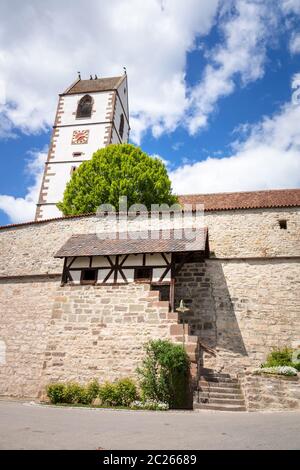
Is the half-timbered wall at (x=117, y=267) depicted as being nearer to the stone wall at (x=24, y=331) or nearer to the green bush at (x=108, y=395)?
the stone wall at (x=24, y=331)

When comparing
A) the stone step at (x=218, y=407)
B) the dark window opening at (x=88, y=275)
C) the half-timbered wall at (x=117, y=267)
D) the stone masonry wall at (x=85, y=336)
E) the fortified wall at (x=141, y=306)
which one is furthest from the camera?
the dark window opening at (x=88, y=275)

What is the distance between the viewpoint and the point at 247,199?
1750 centimetres

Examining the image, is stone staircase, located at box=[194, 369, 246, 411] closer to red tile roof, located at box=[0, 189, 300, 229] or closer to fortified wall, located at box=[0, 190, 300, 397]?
fortified wall, located at box=[0, 190, 300, 397]

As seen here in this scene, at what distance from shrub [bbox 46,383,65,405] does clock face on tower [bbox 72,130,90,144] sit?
1968cm

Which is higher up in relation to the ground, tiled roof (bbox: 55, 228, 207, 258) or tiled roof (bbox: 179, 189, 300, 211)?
tiled roof (bbox: 179, 189, 300, 211)

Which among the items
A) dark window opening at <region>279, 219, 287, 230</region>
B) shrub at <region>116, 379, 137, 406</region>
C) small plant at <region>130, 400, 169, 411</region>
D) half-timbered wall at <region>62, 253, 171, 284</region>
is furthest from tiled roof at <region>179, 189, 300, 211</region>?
small plant at <region>130, 400, 169, 411</region>

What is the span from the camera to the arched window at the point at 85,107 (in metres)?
27.5

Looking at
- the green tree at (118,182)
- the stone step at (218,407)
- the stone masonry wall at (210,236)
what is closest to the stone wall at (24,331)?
the stone masonry wall at (210,236)

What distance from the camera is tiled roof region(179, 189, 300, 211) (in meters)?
16.7

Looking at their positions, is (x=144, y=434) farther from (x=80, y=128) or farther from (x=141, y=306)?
(x=80, y=128)

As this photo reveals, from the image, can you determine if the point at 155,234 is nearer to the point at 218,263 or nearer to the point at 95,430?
the point at 218,263

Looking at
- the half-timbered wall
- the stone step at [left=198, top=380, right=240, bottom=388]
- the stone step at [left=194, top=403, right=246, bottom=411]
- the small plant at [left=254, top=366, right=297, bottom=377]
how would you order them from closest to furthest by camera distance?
the stone step at [left=194, top=403, right=246, bottom=411], the small plant at [left=254, top=366, right=297, bottom=377], the stone step at [left=198, top=380, right=240, bottom=388], the half-timbered wall

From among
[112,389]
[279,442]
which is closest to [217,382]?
[112,389]

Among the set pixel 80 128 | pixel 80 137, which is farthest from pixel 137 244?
pixel 80 128
